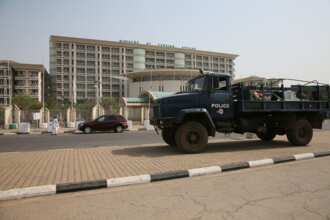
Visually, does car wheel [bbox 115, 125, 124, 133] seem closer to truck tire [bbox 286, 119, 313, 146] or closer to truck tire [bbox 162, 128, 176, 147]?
truck tire [bbox 162, 128, 176, 147]

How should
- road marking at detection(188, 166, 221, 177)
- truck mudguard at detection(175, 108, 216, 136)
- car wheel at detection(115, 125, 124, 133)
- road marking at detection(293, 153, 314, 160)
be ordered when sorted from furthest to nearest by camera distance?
car wheel at detection(115, 125, 124, 133), truck mudguard at detection(175, 108, 216, 136), road marking at detection(293, 153, 314, 160), road marking at detection(188, 166, 221, 177)

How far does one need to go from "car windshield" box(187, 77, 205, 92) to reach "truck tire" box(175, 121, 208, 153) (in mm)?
1431

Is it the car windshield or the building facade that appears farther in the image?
the building facade

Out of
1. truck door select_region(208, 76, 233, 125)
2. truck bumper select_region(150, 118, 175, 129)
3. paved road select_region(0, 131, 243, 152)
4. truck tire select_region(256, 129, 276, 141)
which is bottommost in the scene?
paved road select_region(0, 131, 243, 152)

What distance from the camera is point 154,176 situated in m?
5.81

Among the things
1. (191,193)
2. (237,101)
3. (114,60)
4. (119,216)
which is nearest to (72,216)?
(119,216)

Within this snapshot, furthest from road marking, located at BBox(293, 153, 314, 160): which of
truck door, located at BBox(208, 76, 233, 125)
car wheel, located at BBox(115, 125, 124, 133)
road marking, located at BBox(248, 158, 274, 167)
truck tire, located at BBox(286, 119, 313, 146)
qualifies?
car wheel, located at BBox(115, 125, 124, 133)

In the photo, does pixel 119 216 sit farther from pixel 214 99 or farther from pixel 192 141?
pixel 214 99

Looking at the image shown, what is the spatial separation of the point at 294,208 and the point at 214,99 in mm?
5733

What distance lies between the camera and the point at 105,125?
22.8m

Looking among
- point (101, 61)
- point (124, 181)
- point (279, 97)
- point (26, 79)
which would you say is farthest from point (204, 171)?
point (101, 61)

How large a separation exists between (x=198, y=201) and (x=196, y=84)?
6030mm

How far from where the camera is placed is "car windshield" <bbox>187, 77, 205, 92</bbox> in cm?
939

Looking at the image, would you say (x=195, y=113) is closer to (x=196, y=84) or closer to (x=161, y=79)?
(x=196, y=84)
